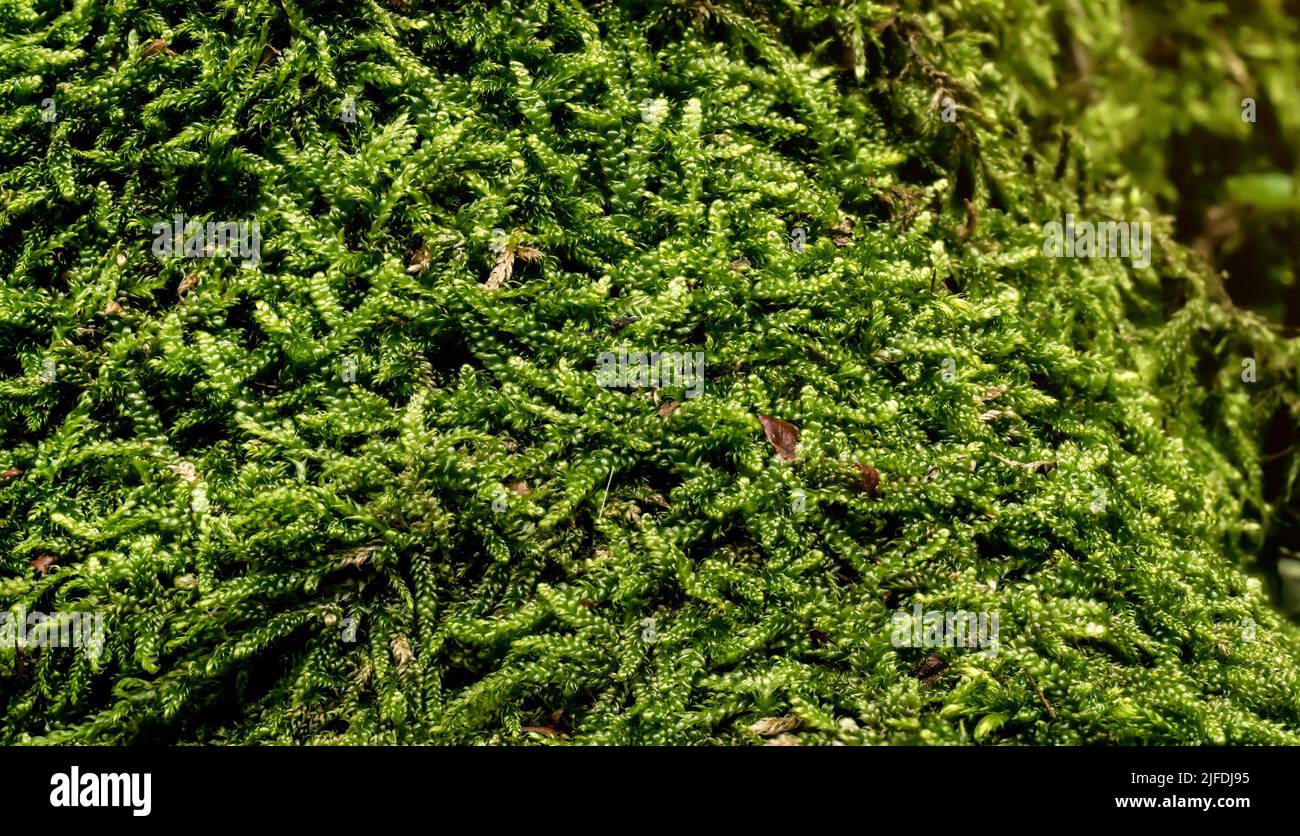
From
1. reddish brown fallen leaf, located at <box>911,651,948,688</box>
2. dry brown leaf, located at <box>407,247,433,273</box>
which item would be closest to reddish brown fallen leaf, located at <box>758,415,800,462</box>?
reddish brown fallen leaf, located at <box>911,651,948,688</box>

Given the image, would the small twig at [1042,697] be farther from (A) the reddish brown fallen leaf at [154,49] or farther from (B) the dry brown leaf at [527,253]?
(A) the reddish brown fallen leaf at [154,49]

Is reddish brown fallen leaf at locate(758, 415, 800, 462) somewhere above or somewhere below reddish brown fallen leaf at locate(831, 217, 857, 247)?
below

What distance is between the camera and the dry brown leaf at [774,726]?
1.34 m

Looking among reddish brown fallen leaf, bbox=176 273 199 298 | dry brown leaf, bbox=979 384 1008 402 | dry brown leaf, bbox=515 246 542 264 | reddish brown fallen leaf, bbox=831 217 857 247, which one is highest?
reddish brown fallen leaf, bbox=831 217 857 247

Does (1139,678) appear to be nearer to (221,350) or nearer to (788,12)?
(788,12)

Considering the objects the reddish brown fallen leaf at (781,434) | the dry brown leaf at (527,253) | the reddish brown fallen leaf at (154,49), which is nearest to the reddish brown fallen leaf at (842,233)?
the reddish brown fallen leaf at (781,434)

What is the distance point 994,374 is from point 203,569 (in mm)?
1560

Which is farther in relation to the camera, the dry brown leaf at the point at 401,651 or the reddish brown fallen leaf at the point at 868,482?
the reddish brown fallen leaf at the point at 868,482

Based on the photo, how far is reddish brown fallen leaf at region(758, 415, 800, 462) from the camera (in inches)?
60.8

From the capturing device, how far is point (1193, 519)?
1.85 m

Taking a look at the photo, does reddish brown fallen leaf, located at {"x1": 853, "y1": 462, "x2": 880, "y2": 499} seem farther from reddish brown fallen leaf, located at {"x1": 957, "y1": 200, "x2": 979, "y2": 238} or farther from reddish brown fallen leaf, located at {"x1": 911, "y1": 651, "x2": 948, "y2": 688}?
reddish brown fallen leaf, located at {"x1": 957, "y1": 200, "x2": 979, "y2": 238}

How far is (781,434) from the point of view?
1.56m

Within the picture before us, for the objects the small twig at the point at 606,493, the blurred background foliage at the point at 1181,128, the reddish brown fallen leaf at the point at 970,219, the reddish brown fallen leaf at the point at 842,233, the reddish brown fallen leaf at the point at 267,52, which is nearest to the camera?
the small twig at the point at 606,493

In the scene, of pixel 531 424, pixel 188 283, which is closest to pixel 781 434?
pixel 531 424
